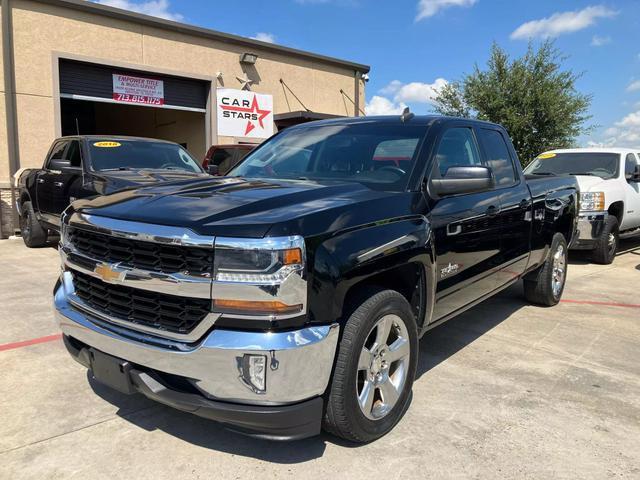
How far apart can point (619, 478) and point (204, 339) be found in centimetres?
218

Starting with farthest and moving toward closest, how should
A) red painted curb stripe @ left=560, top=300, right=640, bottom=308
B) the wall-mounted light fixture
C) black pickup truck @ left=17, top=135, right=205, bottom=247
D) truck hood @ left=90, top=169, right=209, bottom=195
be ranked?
the wall-mounted light fixture < black pickup truck @ left=17, top=135, right=205, bottom=247 < truck hood @ left=90, top=169, right=209, bottom=195 < red painted curb stripe @ left=560, top=300, right=640, bottom=308

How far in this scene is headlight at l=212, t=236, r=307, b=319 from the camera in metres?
2.27

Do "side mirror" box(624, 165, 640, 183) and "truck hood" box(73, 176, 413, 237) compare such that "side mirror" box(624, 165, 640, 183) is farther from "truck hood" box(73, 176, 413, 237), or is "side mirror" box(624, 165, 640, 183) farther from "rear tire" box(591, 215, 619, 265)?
"truck hood" box(73, 176, 413, 237)

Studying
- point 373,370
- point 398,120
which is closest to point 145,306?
point 373,370

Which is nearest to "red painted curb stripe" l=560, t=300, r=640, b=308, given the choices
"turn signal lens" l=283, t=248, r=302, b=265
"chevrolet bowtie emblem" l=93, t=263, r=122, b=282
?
"turn signal lens" l=283, t=248, r=302, b=265

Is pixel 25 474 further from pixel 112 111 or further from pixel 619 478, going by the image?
pixel 112 111

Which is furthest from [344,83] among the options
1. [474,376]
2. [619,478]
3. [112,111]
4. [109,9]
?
[619,478]

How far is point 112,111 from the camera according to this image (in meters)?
22.1

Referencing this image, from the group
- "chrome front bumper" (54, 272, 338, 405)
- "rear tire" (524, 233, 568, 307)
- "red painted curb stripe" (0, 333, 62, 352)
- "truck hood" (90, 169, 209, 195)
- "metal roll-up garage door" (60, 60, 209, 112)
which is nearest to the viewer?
"chrome front bumper" (54, 272, 338, 405)

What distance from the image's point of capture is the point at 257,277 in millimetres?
2275

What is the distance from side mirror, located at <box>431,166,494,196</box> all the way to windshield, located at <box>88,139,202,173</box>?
5.44 m

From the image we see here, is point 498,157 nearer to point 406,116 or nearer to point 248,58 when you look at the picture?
point 406,116

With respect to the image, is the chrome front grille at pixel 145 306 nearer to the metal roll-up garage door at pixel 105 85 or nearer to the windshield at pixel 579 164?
the windshield at pixel 579 164

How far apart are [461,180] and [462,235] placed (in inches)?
19.4
